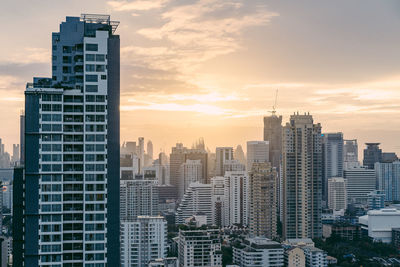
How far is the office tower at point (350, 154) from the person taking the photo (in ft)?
176

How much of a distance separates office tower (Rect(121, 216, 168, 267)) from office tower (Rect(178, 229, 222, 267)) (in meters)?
2.12

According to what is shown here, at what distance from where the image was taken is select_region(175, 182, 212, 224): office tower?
112ft

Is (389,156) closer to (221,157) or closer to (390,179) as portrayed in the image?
(390,179)

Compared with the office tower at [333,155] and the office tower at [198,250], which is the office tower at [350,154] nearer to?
the office tower at [333,155]

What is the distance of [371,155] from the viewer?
50031 millimetres

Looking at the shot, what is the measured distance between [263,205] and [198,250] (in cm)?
820

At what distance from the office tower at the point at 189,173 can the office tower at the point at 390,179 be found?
14339 millimetres

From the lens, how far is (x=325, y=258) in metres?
20.6

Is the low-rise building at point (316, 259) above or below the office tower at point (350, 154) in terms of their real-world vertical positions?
below

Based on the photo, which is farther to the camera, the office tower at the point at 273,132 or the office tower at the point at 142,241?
the office tower at the point at 273,132

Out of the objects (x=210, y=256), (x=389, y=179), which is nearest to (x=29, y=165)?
(x=210, y=256)

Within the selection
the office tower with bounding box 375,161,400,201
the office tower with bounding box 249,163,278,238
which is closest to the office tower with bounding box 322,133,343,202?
the office tower with bounding box 375,161,400,201

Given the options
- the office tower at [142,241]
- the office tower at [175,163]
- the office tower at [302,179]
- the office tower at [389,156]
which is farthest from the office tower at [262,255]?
the office tower at [389,156]

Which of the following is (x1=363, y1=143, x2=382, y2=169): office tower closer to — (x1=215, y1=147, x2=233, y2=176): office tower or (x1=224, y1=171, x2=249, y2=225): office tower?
(x1=215, y1=147, x2=233, y2=176): office tower
